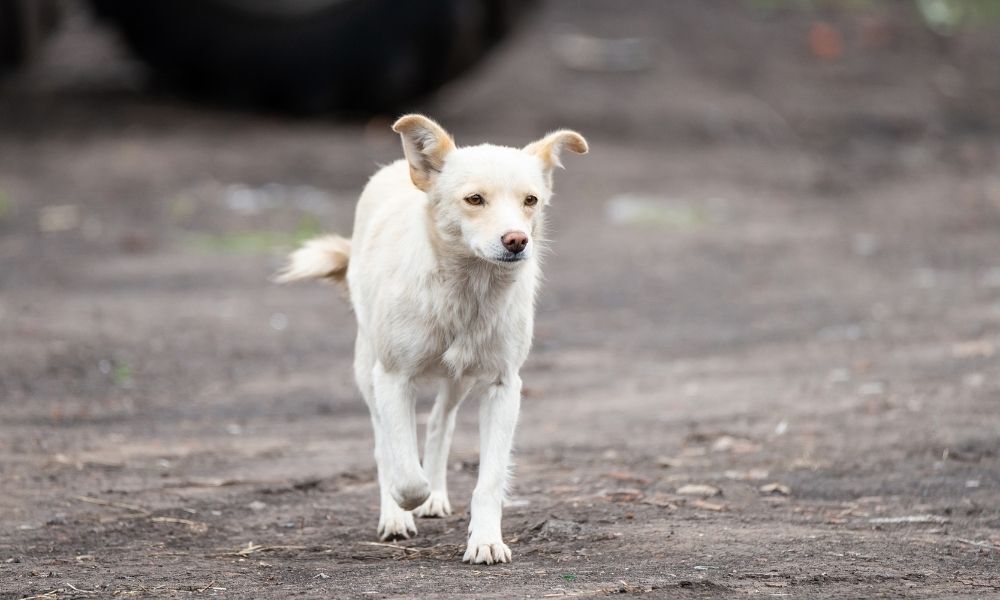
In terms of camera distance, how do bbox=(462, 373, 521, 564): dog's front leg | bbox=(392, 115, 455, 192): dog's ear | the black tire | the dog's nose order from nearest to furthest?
the dog's nose < bbox=(462, 373, 521, 564): dog's front leg < bbox=(392, 115, 455, 192): dog's ear < the black tire

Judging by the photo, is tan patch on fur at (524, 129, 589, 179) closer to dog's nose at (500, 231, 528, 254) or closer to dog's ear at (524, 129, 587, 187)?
dog's ear at (524, 129, 587, 187)

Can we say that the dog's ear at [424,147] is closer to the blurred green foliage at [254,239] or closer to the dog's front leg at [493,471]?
the dog's front leg at [493,471]

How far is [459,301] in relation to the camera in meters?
4.97

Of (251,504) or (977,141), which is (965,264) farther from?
(251,504)

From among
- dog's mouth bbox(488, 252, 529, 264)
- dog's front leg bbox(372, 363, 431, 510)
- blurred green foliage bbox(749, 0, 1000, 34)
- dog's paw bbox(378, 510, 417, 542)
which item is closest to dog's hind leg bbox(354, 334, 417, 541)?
dog's paw bbox(378, 510, 417, 542)

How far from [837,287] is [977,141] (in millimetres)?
5718

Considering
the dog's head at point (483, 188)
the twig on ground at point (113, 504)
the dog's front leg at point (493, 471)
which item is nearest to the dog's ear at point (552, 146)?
the dog's head at point (483, 188)

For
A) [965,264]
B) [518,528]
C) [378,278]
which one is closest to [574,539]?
[518,528]

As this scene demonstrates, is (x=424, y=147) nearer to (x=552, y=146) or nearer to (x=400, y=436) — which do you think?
(x=552, y=146)

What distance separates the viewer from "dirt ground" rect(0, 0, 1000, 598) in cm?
490

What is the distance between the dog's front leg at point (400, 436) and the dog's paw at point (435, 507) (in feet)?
1.53

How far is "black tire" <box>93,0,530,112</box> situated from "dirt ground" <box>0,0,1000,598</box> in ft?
1.26

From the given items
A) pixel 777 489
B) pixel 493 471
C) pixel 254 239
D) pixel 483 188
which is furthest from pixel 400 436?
pixel 254 239

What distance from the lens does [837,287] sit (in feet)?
32.1
